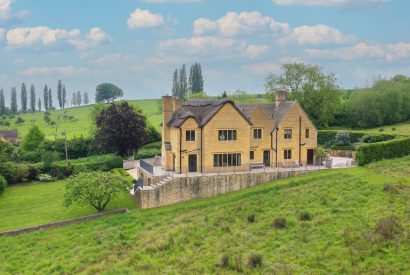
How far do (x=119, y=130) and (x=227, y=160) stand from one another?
23.2m

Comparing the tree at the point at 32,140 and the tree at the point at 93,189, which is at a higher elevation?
the tree at the point at 32,140

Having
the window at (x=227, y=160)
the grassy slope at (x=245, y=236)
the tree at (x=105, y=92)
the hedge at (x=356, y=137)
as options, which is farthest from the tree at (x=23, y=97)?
the grassy slope at (x=245, y=236)

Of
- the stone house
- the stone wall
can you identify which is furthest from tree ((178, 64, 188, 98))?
the stone wall

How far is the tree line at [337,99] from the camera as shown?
7469cm

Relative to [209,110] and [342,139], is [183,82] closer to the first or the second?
[342,139]

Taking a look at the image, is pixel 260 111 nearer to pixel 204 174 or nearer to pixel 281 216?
pixel 204 174

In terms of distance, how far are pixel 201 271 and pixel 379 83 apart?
254 feet

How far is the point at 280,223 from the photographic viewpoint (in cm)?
2770

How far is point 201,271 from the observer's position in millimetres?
22875

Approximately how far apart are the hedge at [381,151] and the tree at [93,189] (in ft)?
74.7

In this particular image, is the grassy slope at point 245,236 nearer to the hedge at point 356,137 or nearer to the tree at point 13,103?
the hedge at point 356,137

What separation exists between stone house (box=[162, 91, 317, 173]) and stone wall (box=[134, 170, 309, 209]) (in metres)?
2.80

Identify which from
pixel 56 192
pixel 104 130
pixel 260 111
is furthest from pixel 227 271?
pixel 104 130

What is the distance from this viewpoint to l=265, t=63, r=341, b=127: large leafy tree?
74.3 metres
